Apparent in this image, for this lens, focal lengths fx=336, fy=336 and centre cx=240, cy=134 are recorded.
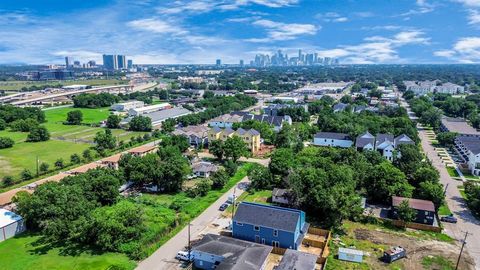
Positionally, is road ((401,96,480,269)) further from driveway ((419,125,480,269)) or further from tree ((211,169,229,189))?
tree ((211,169,229,189))

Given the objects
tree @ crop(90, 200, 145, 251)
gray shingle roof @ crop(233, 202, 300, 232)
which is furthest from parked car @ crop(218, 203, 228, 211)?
tree @ crop(90, 200, 145, 251)

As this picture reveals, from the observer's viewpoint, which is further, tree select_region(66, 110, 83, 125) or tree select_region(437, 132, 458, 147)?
tree select_region(66, 110, 83, 125)

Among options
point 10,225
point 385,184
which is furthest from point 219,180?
point 10,225

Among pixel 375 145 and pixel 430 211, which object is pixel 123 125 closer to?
pixel 375 145

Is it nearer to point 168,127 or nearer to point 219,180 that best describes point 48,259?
point 219,180

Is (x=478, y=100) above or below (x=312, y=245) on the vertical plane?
above

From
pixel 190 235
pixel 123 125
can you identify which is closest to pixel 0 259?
pixel 190 235
